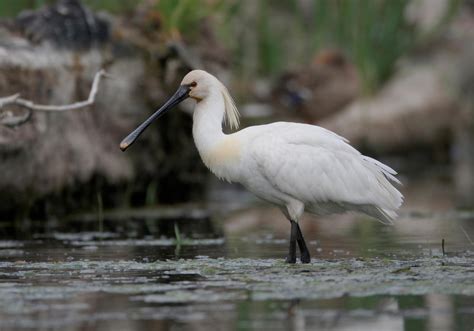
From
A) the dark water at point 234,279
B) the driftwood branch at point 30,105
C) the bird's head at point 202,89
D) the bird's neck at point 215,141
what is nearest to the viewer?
the dark water at point 234,279

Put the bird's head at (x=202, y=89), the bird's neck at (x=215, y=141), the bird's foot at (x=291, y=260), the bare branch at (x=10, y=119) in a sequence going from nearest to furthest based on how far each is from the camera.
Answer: the bird's foot at (x=291, y=260) → the bird's neck at (x=215, y=141) → the bird's head at (x=202, y=89) → the bare branch at (x=10, y=119)

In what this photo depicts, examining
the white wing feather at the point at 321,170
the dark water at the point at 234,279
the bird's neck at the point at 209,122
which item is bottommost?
the dark water at the point at 234,279

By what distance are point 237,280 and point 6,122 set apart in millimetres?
4535

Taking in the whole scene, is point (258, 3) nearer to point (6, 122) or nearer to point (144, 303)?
point (6, 122)

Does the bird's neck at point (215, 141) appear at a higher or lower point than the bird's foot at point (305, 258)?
higher

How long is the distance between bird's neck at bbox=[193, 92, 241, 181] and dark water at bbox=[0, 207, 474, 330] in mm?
724

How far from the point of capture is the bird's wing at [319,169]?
32.1 feet

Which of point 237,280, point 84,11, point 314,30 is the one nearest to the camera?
point 237,280

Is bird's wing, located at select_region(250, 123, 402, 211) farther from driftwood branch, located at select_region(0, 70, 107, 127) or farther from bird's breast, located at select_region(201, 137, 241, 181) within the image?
driftwood branch, located at select_region(0, 70, 107, 127)

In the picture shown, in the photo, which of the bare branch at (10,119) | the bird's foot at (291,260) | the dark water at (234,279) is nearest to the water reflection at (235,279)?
the dark water at (234,279)

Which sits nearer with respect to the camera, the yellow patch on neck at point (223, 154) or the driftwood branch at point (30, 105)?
the yellow patch on neck at point (223, 154)

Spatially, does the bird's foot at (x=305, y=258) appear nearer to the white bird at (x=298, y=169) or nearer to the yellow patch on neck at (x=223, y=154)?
the white bird at (x=298, y=169)

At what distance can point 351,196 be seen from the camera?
996 cm

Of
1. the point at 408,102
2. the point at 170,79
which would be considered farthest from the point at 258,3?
the point at 170,79
